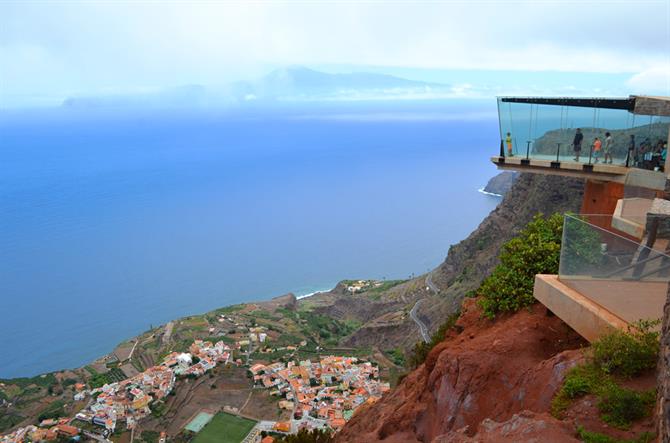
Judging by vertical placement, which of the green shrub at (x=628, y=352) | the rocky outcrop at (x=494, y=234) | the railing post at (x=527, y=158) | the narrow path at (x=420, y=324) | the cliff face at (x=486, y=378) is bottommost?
the narrow path at (x=420, y=324)

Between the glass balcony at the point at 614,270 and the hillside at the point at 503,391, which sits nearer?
the hillside at the point at 503,391

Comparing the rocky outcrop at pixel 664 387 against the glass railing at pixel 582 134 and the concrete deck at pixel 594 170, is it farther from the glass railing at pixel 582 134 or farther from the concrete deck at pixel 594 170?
the glass railing at pixel 582 134

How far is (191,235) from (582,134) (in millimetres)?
83969

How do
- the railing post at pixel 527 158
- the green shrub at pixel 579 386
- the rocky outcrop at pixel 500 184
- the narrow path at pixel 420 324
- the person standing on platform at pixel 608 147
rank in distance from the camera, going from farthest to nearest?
the rocky outcrop at pixel 500 184 → the narrow path at pixel 420 324 → the railing post at pixel 527 158 → the person standing on platform at pixel 608 147 → the green shrub at pixel 579 386

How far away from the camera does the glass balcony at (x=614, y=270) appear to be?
6500mm

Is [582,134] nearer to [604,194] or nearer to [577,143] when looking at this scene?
[577,143]

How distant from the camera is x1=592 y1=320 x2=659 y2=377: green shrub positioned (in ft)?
18.7

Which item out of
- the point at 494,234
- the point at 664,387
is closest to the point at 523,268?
the point at 664,387

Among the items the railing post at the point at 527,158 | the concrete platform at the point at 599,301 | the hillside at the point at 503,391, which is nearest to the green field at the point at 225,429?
the hillside at the point at 503,391

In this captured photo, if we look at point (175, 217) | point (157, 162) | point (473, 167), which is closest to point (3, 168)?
point (157, 162)

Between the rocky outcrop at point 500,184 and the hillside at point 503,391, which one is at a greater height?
the hillside at point 503,391

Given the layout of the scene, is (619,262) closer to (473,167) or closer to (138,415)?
(138,415)

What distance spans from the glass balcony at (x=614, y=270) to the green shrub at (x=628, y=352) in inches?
21.2

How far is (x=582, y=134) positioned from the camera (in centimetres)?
1493
